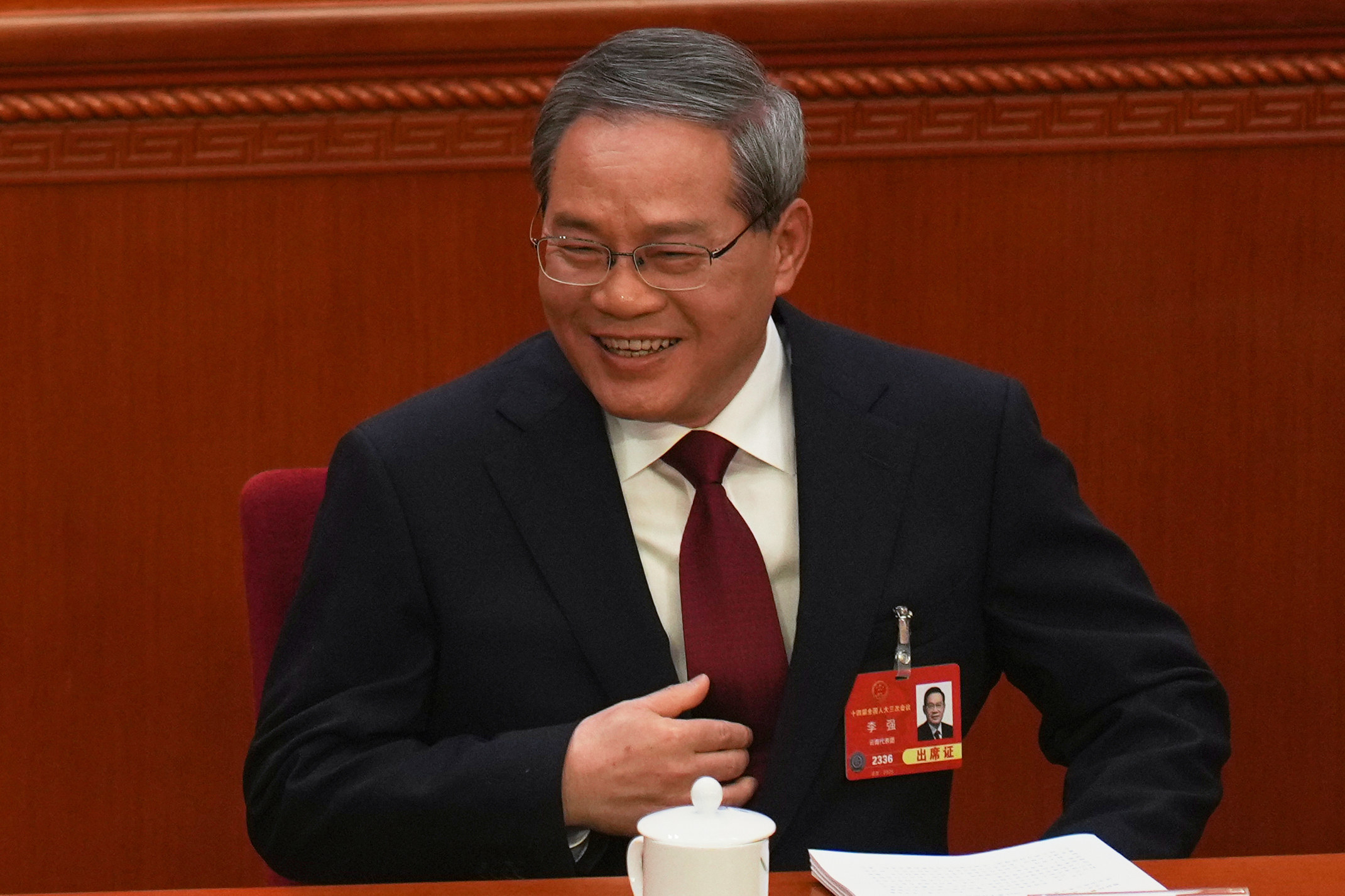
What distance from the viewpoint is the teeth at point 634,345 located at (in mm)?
1729

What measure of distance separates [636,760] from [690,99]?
27.1 inches

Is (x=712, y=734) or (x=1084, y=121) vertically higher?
(x=1084, y=121)

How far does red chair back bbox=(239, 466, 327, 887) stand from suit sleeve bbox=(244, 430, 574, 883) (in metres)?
0.10

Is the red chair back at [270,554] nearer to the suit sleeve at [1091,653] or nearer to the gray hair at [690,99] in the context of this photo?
the gray hair at [690,99]

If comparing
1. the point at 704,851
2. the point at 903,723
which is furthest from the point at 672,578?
the point at 704,851

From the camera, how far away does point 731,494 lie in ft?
5.97

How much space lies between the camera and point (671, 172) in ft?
5.41

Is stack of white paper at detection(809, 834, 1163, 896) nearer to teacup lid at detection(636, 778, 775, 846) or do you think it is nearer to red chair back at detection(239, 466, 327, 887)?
teacup lid at detection(636, 778, 775, 846)

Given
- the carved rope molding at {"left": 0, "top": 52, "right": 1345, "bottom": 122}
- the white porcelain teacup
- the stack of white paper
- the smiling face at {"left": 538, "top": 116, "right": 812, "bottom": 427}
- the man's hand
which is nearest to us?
the white porcelain teacup

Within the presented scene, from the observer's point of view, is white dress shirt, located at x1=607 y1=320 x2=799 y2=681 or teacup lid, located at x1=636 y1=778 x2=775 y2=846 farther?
white dress shirt, located at x1=607 y1=320 x2=799 y2=681

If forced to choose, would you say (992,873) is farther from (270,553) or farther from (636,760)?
(270,553)

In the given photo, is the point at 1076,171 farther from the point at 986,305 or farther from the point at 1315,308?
the point at 1315,308

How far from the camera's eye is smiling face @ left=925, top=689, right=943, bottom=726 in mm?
1731

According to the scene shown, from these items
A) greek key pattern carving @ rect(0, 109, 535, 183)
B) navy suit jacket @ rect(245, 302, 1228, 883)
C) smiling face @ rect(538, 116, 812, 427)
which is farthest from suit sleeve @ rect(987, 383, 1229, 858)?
greek key pattern carving @ rect(0, 109, 535, 183)
